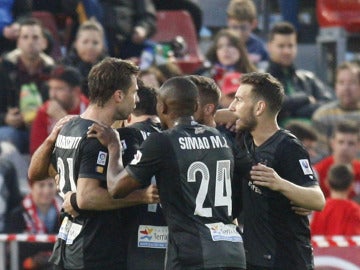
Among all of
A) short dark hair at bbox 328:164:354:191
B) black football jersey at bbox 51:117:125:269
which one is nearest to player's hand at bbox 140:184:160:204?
black football jersey at bbox 51:117:125:269

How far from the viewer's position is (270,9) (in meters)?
16.8

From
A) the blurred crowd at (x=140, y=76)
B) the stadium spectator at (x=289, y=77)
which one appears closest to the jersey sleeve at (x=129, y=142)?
the blurred crowd at (x=140, y=76)

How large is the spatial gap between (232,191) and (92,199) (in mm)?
950

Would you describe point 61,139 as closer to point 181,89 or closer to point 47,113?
point 181,89

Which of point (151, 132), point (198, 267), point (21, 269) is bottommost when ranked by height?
point (21, 269)

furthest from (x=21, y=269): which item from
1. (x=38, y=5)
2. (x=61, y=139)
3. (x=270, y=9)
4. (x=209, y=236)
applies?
(x=270, y=9)

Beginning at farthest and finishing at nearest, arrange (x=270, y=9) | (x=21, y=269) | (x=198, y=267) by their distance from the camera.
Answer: (x=270, y=9) < (x=21, y=269) < (x=198, y=267)

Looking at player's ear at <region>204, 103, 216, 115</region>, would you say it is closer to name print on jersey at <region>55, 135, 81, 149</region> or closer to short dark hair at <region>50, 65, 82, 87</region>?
name print on jersey at <region>55, 135, 81, 149</region>

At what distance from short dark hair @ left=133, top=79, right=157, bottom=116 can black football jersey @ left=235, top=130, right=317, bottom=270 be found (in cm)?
82

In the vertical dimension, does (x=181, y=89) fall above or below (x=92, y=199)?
above

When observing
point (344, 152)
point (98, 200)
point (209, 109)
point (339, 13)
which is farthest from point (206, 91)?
point (339, 13)

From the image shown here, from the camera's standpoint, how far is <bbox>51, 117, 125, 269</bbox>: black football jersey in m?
8.08

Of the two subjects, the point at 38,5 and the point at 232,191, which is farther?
the point at 38,5

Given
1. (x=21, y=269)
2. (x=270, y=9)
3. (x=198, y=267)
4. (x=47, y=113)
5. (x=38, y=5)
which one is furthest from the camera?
(x=270, y=9)
